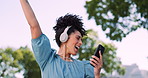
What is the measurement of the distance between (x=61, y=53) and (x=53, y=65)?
204 mm

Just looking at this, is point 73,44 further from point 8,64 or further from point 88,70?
point 8,64

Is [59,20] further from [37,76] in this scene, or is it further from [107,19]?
[37,76]

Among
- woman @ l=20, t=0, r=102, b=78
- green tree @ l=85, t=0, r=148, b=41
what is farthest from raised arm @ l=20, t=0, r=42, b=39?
green tree @ l=85, t=0, r=148, b=41

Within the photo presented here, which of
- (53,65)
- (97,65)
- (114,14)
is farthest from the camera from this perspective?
(114,14)

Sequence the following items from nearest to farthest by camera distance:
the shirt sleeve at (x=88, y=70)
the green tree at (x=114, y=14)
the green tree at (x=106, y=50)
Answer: the shirt sleeve at (x=88, y=70) < the green tree at (x=114, y=14) < the green tree at (x=106, y=50)

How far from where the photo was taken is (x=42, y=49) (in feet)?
9.45

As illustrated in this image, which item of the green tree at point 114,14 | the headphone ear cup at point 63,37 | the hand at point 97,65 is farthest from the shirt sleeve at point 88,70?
the green tree at point 114,14

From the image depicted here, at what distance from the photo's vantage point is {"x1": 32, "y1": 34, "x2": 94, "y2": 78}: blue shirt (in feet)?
9.37

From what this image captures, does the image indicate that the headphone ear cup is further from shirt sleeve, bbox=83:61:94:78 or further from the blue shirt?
shirt sleeve, bbox=83:61:94:78

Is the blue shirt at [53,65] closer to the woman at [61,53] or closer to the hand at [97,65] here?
the woman at [61,53]

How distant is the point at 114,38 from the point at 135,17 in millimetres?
1791

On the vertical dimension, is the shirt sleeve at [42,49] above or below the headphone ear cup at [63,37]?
below

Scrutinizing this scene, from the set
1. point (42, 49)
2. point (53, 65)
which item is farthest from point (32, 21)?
point (53, 65)

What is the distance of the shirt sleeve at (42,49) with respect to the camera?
9.37 feet
